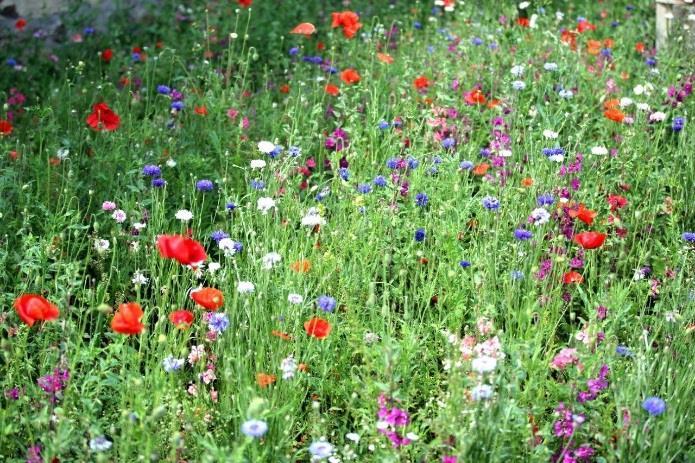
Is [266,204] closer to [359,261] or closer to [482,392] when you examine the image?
[359,261]

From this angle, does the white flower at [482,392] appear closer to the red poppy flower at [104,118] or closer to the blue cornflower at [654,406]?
the blue cornflower at [654,406]

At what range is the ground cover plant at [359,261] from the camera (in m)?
2.50

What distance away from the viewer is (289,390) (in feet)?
8.67

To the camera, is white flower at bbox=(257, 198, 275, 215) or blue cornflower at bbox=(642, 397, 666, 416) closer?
blue cornflower at bbox=(642, 397, 666, 416)

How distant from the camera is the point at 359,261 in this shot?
3.41 m

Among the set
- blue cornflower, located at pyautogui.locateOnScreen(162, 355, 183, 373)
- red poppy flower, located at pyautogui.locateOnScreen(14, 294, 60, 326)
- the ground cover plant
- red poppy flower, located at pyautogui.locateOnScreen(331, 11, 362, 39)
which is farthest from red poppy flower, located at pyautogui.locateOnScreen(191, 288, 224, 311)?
red poppy flower, located at pyautogui.locateOnScreen(331, 11, 362, 39)

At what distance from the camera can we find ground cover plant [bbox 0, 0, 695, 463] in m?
2.50

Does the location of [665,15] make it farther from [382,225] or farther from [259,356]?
[259,356]

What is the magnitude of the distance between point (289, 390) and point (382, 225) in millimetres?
954

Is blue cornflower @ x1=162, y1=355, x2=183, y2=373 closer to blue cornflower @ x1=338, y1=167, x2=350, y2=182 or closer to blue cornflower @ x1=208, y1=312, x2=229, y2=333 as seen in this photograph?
blue cornflower @ x1=208, y1=312, x2=229, y2=333

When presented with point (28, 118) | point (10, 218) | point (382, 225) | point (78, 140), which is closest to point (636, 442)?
point (382, 225)

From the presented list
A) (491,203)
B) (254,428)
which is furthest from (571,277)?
(254,428)

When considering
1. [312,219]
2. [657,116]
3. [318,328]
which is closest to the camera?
[318,328]

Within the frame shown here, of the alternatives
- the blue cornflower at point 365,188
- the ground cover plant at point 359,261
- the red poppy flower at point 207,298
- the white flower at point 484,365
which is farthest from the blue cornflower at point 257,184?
the white flower at point 484,365
